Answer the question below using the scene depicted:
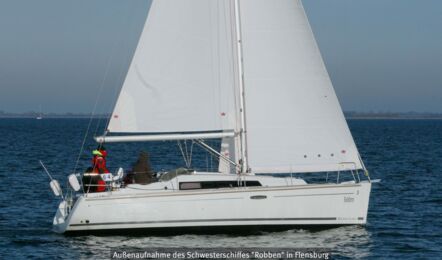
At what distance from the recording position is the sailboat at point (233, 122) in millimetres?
22031

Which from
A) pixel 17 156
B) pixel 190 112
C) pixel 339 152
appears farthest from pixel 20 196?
pixel 17 156

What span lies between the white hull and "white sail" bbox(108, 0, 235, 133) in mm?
1807

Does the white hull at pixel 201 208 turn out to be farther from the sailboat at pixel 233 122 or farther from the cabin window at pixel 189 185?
the cabin window at pixel 189 185

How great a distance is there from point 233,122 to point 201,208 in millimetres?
2460

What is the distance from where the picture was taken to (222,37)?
75.9ft

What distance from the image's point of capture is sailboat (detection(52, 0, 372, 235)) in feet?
72.3

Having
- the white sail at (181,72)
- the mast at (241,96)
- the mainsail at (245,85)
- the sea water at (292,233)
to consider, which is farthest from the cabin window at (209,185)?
the white sail at (181,72)

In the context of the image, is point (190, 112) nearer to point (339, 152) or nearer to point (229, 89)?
point (229, 89)

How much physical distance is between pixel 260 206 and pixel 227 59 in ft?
Result: 12.5

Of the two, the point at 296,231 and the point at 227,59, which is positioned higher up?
the point at 227,59

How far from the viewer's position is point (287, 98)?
2341 cm

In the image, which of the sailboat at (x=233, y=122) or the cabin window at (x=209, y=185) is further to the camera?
the cabin window at (x=209, y=185)

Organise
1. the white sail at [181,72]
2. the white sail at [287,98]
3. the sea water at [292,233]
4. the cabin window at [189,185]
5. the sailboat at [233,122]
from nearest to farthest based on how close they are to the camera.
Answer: the sea water at [292,233], the sailboat at [233,122], the cabin window at [189,185], the white sail at [181,72], the white sail at [287,98]

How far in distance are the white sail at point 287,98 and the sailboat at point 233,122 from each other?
0.08 feet
